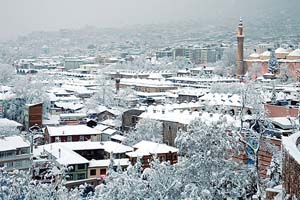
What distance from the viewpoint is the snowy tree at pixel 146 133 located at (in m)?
14.6

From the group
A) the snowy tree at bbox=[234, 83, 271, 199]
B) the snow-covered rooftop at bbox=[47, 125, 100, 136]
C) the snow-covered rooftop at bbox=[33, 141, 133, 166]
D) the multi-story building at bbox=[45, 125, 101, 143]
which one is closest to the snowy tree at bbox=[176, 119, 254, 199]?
the snowy tree at bbox=[234, 83, 271, 199]

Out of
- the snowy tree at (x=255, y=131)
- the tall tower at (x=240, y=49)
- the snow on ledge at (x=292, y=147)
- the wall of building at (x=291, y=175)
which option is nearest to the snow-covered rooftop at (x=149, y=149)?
the snowy tree at (x=255, y=131)

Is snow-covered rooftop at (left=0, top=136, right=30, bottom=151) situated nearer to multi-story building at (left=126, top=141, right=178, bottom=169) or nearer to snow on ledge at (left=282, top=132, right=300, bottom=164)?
multi-story building at (left=126, top=141, right=178, bottom=169)

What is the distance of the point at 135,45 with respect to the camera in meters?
91.3

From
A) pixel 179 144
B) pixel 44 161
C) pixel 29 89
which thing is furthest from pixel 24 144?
pixel 29 89

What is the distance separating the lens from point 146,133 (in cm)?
1502

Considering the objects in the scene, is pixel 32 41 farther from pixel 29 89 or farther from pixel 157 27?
pixel 29 89

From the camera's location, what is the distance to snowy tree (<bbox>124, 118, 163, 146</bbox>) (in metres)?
14.6

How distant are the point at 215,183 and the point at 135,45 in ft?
281

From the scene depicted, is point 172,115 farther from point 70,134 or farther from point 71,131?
point 70,134

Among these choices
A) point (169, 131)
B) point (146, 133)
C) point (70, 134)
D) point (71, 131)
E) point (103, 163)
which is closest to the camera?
point (103, 163)

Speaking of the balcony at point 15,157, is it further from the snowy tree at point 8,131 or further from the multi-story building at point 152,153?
the snowy tree at point 8,131

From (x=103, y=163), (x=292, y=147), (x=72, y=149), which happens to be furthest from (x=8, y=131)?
(x=292, y=147)

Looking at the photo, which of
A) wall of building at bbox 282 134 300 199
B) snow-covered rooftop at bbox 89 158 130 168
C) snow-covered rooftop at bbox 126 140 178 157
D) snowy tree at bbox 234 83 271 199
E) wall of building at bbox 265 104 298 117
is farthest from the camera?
wall of building at bbox 265 104 298 117
